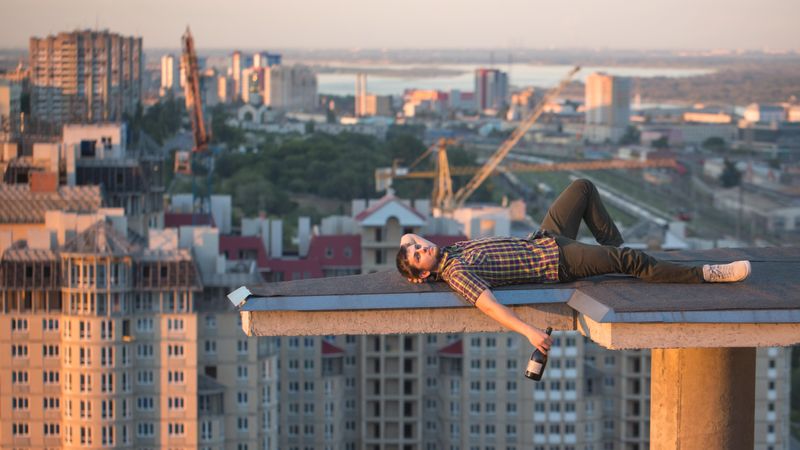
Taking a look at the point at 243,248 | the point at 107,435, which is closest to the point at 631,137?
the point at 243,248

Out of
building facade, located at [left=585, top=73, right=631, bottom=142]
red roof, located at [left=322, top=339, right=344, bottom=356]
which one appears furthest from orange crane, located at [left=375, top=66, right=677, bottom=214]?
building facade, located at [left=585, top=73, right=631, bottom=142]

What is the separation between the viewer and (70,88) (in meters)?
92.8

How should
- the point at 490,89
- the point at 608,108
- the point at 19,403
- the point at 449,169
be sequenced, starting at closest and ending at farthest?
the point at 19,403 → the point at 449,169 → the point at 608,108 → the point at 490,89

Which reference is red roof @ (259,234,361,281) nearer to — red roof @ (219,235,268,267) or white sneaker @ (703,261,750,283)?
red roof @ (219,235,268,267)

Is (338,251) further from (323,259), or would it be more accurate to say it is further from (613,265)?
(613,265)

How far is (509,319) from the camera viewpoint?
870 centimetres

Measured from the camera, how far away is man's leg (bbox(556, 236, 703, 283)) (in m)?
9.31

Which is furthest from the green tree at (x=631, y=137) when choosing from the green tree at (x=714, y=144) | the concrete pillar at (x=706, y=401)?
the concrete pillar at (x=706, y=401)

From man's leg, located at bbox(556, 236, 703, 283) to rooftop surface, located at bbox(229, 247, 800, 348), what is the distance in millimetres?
83

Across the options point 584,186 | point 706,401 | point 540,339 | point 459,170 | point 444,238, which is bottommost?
point 459,170

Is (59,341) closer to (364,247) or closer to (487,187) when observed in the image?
(364,247)

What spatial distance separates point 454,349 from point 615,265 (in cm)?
3178

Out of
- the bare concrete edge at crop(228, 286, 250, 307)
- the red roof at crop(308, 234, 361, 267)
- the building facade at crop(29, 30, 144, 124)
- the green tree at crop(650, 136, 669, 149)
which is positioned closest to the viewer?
the bare concrete edge at crop(228, 286, 250, 307)

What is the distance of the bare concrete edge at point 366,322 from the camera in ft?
28.5
